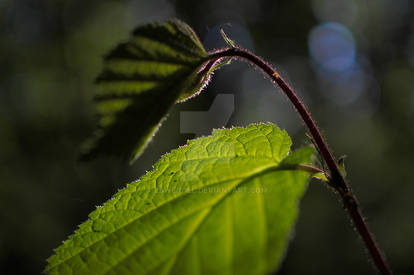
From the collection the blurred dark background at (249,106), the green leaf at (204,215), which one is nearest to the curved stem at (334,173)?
the green leaf at (204,215)

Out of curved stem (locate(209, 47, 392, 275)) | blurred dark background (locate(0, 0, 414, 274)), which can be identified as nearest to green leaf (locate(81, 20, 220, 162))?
curved stem (locate(209, 47, 392, 275))

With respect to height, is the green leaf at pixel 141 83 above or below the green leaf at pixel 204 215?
above

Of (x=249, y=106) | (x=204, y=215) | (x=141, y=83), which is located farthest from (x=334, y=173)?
(x=249, y=106)

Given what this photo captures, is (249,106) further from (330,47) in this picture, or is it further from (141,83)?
(141,83)

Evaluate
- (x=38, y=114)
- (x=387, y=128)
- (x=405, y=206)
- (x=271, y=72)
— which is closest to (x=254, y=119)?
(x=387, y=128)

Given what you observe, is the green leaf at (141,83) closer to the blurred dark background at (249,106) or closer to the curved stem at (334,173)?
the curved stem at (334,173)

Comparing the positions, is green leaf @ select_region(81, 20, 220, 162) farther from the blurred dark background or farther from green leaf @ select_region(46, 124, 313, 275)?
the blurred dark background
